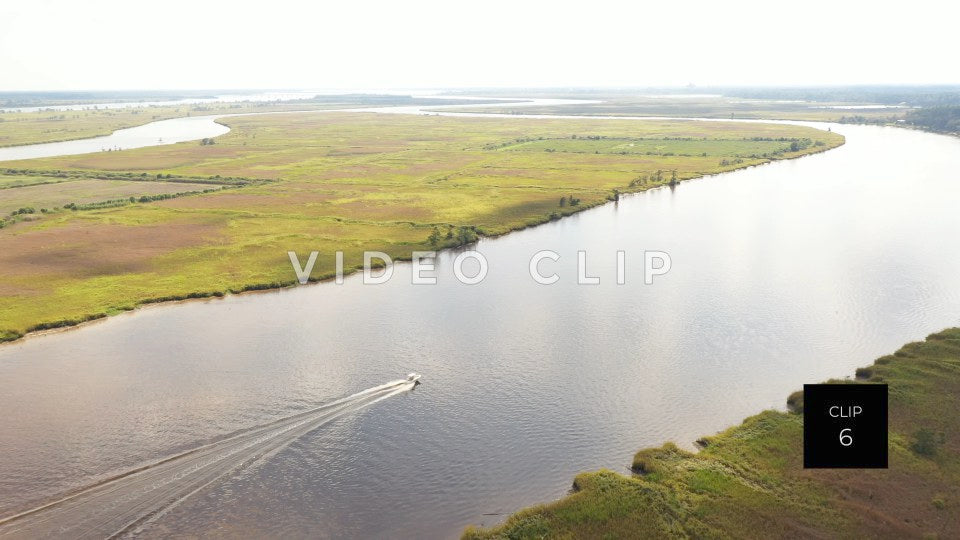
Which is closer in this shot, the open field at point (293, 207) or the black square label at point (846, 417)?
the black square label at point (846, 417)

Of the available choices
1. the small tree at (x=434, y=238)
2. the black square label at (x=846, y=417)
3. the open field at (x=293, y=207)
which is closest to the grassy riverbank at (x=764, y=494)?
the black square label at (x=846, y=417)

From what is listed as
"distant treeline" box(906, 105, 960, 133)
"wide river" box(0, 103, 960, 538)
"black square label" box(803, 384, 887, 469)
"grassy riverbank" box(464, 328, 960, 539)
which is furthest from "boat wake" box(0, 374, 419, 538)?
"distant treeline" box(906, 105, 960, 133)

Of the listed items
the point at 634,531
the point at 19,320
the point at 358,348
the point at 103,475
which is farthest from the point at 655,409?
the point at 19,320

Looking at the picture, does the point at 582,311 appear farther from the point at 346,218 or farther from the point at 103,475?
the point at 346,218

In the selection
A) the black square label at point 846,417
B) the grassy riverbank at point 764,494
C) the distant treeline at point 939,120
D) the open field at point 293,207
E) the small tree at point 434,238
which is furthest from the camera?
the distant treeline at point 939,120

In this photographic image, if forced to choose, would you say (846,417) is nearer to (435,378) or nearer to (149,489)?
(435,378)

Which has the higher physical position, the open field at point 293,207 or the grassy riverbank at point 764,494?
the open field at point 293,207

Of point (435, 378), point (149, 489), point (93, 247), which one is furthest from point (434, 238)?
point (149, 489)

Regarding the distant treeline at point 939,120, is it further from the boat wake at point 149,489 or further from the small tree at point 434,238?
the boat wake at point 149,489
